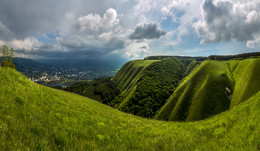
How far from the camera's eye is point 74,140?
4844 millimetres

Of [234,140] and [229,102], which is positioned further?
[229,102]

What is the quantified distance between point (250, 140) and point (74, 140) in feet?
27.1

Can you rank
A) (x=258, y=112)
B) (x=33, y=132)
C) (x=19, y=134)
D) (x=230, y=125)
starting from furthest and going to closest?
(x=230, y=125) < (x=258, y=112) < (x=33, y=132) < (x=19, y=134)

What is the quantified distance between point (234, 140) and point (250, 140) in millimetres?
758

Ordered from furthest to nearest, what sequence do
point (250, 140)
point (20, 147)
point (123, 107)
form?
point (123, 107)
point (250, 140)
point (20, 147)

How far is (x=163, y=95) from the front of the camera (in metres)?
177

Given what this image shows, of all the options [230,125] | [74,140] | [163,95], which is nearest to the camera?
[74,140]

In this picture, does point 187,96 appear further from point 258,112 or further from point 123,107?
point 258,112

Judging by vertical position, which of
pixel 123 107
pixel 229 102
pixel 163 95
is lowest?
pixel 123 107

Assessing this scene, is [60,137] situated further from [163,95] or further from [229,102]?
[163,95]

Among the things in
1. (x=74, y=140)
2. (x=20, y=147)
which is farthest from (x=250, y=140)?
(x=20, y=147)

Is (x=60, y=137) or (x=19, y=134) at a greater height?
(x=19, y=134)

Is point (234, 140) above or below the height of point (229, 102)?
above


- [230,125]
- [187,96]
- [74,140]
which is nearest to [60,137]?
[74,140]
